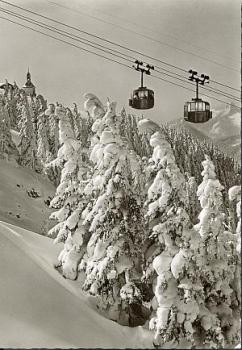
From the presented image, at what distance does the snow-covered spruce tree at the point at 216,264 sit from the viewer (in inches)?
797

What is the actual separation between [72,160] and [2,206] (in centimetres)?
4392

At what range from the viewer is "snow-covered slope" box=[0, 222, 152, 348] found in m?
19.9

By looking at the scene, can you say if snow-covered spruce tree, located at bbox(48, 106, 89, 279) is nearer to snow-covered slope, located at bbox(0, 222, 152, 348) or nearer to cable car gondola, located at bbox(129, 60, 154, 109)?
snow-covered slope, located at bbox(0, 222, 152, 348)

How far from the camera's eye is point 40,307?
22219mm

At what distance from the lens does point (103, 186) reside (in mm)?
23422

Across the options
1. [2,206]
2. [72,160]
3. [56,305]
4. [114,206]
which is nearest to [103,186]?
[114,206]

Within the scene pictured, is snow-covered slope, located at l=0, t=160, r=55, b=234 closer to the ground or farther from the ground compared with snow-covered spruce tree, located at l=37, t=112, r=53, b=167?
closer to the ground

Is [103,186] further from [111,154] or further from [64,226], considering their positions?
[64,226]

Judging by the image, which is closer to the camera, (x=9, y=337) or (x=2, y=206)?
(x=9, y=337)

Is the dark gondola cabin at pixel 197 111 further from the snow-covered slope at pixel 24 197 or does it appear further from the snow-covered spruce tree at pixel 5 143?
the snow-covered spruce tree at pixel 5 143

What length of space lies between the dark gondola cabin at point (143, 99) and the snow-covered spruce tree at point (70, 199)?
335 centimetres

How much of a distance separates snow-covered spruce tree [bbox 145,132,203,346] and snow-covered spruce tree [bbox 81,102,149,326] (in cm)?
121

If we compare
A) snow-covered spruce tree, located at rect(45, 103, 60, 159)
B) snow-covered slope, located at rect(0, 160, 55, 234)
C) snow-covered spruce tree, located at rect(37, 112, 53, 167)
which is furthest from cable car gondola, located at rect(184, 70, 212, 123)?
snow-covered spruce tree, located at rect(45, 103, 60, 159)

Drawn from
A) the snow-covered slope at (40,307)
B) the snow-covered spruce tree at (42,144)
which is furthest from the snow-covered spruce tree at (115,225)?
the snow-covered spruce tree at (42,144)
